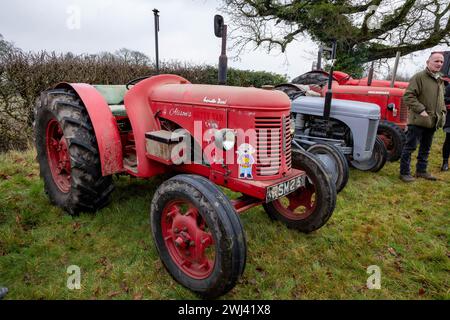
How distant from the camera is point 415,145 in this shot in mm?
4570

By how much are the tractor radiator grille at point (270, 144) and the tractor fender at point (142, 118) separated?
3.48 feet

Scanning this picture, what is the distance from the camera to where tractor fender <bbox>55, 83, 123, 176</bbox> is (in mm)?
2785

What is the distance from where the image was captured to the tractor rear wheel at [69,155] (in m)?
2.78

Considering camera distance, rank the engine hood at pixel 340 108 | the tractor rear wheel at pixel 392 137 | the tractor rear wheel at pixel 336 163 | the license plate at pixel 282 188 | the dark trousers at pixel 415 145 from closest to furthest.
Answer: the license plate at pixel 282 188
the tractor rear wheel at pixel 336 163
the engine hood at pixel 340 108
the dark trousers at pixel 415 145
the tractor rear wheel at pixel 392 137

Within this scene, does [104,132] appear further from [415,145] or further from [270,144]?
[415,145]

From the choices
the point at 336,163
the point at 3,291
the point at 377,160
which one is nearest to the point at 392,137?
the point at 377,160

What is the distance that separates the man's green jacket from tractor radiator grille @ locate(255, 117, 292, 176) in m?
2.97

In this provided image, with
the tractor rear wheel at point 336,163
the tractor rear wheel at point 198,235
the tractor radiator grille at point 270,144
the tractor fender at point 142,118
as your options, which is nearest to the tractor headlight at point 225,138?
the tractor radiator grille at point 270,144

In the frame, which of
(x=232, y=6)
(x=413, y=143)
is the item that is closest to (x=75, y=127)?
(x=413, y=143)

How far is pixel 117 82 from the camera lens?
24.3 feet

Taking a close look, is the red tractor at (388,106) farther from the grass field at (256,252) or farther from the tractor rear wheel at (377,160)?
the grass field at (256,252)

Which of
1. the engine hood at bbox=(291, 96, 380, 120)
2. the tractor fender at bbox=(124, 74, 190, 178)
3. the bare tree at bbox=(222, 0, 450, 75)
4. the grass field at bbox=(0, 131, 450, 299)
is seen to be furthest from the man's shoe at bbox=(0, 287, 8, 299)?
the bare tree at bbox=(222, 0, 450, 75)
